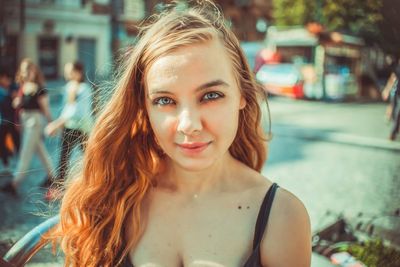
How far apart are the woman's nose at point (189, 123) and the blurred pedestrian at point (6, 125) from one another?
13.3 feet

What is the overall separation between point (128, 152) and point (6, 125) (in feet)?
13.7

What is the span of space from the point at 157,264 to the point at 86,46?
65.7 feet

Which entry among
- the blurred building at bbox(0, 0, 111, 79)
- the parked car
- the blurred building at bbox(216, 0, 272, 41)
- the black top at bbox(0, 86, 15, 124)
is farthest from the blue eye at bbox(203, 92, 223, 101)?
the blurred building at bbox(0, 0, 111, 79)

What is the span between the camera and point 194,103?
42.8 inches

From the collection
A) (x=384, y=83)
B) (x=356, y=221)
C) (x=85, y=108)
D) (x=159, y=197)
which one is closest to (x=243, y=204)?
(x=159, y=197)

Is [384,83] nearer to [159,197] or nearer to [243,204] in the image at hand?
[243,204]

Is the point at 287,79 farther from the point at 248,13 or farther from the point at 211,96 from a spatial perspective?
the point at 211,96

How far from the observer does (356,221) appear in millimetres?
2070

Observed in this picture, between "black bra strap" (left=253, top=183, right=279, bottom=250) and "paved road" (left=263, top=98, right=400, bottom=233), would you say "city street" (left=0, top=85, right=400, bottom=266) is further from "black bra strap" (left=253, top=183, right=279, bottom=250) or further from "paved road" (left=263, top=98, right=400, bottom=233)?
"black bra strap" (left=253, top=183, right=279, bottom=250)

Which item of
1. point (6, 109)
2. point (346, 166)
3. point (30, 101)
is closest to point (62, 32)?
point (6, 109)

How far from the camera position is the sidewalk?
1.82 meters

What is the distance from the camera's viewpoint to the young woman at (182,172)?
42.9 inches

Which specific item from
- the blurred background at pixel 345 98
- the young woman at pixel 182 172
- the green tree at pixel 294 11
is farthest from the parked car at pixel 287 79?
the young woman at pixel 182 172

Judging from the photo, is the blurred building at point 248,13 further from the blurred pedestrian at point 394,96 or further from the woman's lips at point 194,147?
the woman's lips at point 194,147
